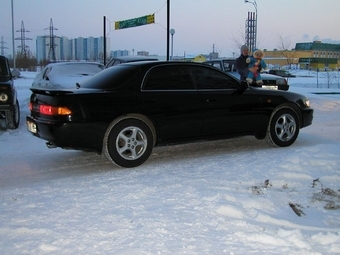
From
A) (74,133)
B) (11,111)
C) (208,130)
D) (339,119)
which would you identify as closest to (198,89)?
(208,130)

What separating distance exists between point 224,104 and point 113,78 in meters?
1.70

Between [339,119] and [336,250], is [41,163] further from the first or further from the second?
[339,119]

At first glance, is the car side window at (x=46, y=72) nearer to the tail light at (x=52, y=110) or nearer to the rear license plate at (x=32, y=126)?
the rear license plate at (x=32, y=126)

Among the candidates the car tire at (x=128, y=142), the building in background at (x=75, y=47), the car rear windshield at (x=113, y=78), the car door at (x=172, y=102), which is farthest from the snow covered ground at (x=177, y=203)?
the building in background at (x=75, y=47)

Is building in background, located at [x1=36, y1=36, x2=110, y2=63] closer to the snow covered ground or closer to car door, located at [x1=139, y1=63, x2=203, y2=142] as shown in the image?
car door, located at [x1=139, y1=63, x2=203, y2=142]

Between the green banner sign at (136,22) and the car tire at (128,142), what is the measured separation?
70.7ft

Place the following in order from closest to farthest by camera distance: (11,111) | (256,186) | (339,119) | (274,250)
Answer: (274,250)
(256,186)
(11,111)
(339,119)

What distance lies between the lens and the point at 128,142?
215 inches

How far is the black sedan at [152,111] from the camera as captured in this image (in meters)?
5.23

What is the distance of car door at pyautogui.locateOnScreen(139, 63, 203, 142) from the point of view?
5645 mm

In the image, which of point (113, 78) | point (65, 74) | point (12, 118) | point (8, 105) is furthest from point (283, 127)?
point (65, 74)

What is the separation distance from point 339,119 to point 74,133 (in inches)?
303

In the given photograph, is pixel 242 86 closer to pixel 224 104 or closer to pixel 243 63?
pixel 224 104

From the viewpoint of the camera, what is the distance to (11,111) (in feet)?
29.0
